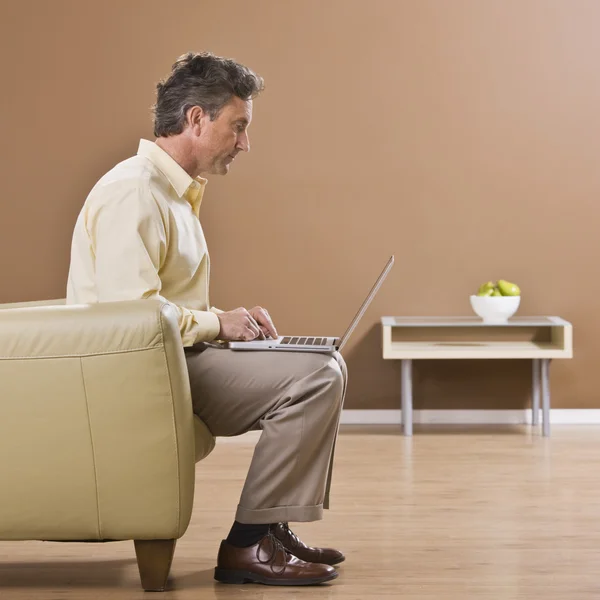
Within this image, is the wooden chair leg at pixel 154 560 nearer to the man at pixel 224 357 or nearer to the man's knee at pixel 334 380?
the man at pixel 224 357

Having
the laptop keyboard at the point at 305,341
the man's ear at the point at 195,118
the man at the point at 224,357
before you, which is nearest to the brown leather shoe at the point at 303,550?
the man at the point at 224,357

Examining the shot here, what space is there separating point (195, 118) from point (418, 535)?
125 centimetres

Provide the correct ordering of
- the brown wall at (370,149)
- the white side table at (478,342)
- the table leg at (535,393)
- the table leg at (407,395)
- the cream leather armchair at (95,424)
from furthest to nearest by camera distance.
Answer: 1. the brown wall at (370,149)
2. the table leg at (535,393)
3. the table leg at (407,395)
4. the white side table at (478,342)
5. the cream leather armchair at (95,424)

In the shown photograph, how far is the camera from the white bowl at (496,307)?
174 inches

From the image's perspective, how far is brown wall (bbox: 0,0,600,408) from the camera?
4.67 m

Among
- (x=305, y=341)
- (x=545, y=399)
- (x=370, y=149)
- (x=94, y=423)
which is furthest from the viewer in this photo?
(x=370, y=149)

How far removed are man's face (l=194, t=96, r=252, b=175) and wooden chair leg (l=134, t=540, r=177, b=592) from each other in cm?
92

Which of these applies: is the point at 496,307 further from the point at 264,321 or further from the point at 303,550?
the point at 303,550

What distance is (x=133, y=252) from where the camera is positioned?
223 centimetres

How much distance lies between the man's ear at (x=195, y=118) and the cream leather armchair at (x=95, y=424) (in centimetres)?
57

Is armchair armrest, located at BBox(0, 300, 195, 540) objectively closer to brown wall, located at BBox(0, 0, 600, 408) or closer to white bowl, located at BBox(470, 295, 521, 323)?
white bowl, located at BBox(470, 295, 521, 323)

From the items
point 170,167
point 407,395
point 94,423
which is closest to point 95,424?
point 94,423

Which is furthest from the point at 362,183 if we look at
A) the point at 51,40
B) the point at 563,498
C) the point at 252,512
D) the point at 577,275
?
the point at 252,512

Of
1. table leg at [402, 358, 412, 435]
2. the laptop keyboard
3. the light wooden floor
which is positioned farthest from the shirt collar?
table leg at [402, 358, 412, 435]
